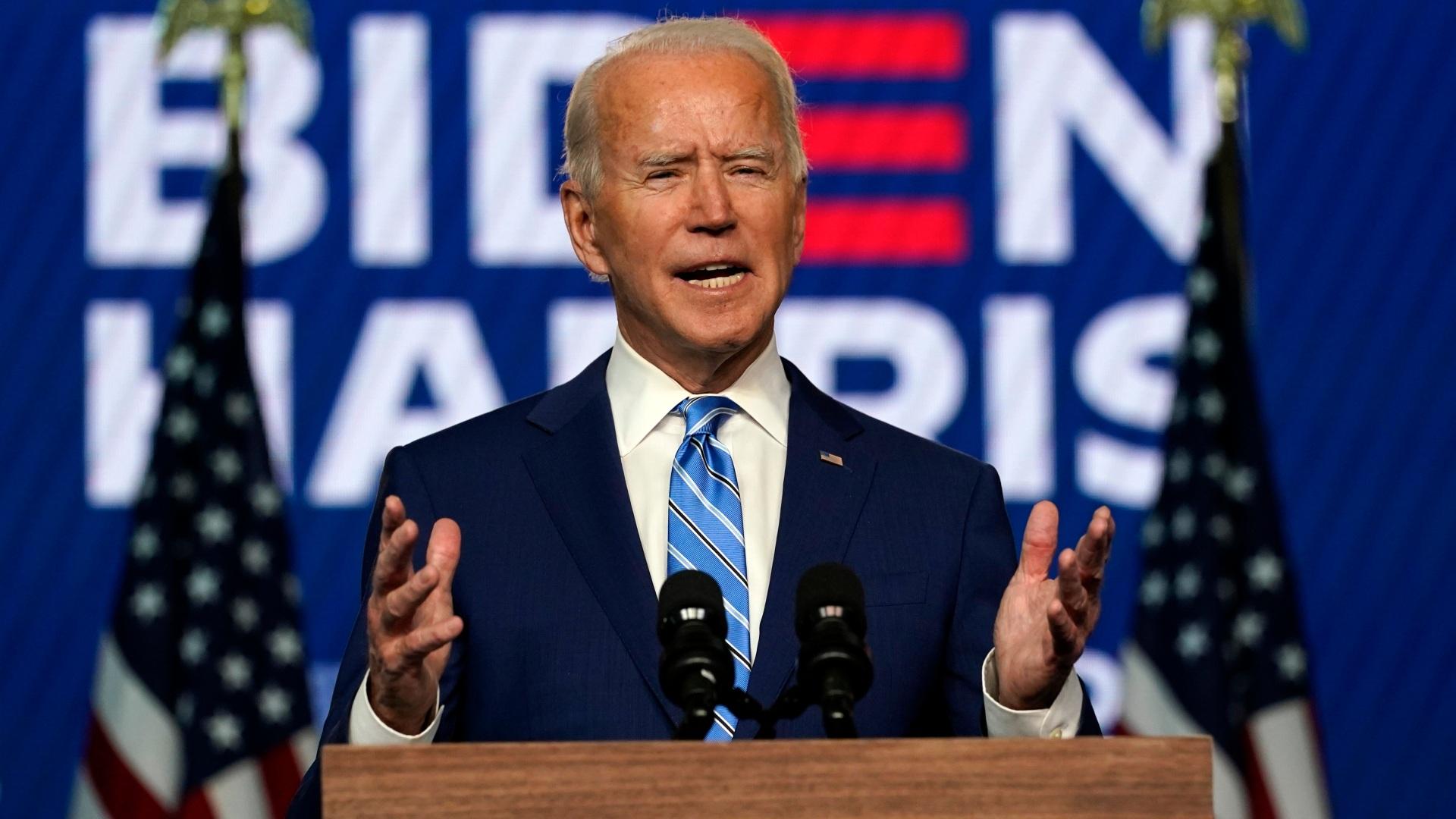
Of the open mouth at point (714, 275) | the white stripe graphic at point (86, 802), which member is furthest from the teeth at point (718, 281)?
the white stripe graphic at point (86, 802)

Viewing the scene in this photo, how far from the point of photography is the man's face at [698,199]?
2.28 m

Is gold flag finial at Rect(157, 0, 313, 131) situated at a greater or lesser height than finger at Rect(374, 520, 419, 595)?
greater

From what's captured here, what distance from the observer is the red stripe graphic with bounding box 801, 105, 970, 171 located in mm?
5113

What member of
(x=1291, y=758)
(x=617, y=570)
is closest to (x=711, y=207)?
(x=617, y=570)

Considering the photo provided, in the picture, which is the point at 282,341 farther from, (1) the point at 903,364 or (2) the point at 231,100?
(1) the point at 903,364

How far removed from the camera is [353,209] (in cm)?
505

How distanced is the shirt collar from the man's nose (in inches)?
7.3

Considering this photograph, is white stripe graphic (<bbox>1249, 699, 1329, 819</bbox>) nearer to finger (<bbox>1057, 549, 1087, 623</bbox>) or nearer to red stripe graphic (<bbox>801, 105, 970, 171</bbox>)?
red stripe graphic (<bbox>801, 105, 970, 171</bbox>)

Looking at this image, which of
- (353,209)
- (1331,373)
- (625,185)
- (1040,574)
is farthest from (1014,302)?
(1040,574)

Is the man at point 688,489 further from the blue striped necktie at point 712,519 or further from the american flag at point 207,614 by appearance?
the american flag at point 207,614

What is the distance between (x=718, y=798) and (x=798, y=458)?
0.84 meters

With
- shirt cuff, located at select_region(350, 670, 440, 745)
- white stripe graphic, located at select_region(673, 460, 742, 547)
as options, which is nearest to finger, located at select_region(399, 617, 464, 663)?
shirt cuff, located at select_region(350, 670, 440, 745)

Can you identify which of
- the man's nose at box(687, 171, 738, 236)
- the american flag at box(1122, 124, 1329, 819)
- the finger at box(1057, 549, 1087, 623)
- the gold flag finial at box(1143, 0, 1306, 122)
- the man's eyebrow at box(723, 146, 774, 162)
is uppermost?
the gold flag finial at box(1143, 0, 1306, 122)

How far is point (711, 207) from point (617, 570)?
44cm
